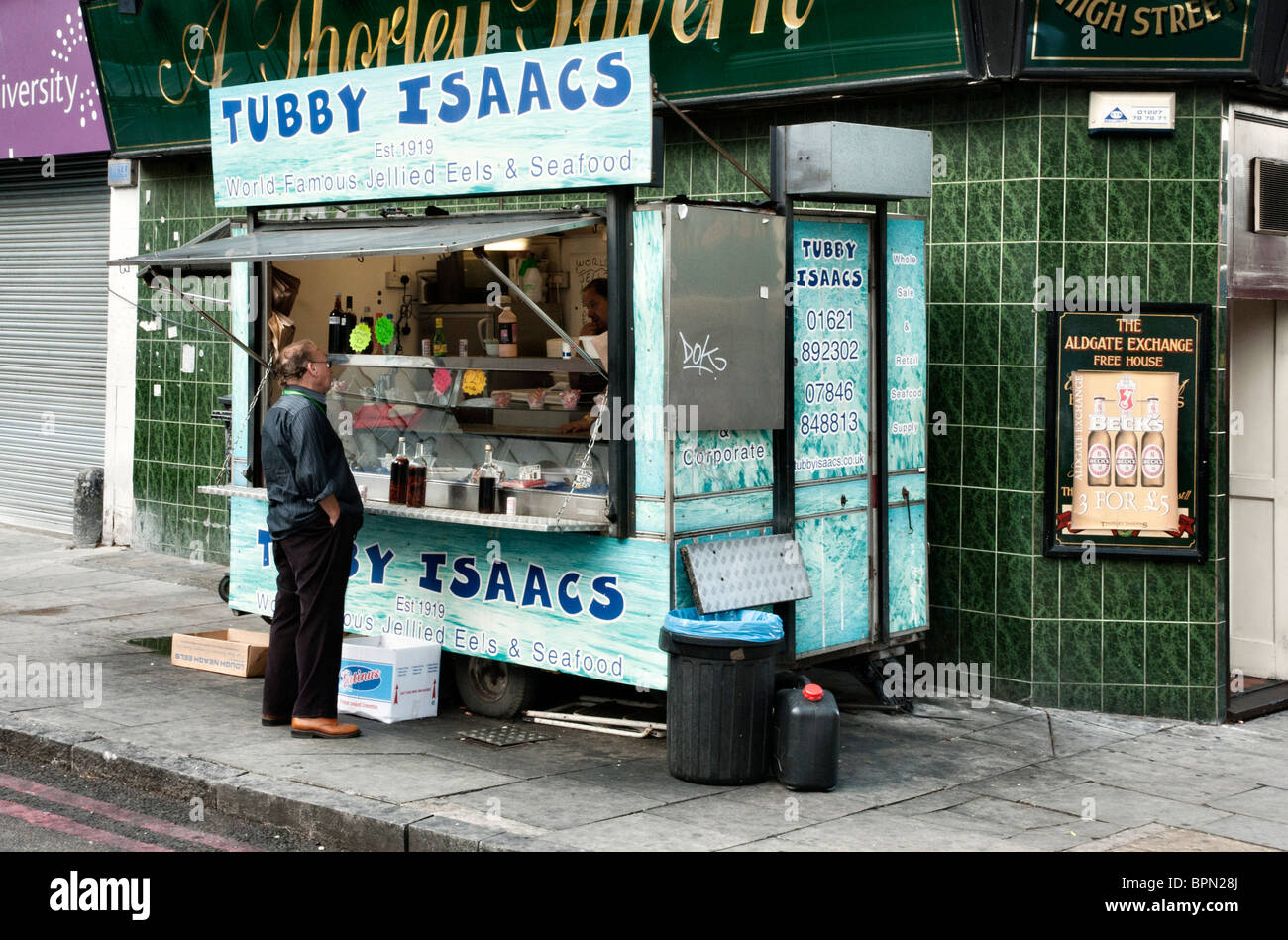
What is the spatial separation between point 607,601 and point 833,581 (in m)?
1.26

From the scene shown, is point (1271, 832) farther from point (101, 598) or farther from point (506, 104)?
point (101, 598)

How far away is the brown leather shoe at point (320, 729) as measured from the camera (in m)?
7.38

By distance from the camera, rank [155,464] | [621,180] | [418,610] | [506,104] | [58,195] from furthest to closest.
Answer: [58,195], [155,464], [418,610], [506,104], [621,180]

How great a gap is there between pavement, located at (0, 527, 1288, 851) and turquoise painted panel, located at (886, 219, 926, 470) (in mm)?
1497

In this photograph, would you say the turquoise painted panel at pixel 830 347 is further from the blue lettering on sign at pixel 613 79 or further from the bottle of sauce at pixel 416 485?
the bottle of sauce at pixel 416 485

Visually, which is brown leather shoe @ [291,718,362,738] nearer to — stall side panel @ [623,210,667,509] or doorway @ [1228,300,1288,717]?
stall side panel @ [623,210,667,509]

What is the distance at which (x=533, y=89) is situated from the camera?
7.22 meters

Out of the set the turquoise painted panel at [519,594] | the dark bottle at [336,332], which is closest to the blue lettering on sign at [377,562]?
the turquoise painted panel at [519,594]

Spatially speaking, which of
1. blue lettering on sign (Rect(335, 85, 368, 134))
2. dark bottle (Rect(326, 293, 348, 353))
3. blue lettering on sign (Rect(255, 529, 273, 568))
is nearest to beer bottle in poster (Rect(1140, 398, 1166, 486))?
blue lettering on sign (Rect(335, 85, 368, 134))

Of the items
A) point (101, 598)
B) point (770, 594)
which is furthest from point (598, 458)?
point (101, 598)

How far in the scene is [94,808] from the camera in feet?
21.6

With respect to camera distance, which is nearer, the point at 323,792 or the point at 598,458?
the point at 323,792

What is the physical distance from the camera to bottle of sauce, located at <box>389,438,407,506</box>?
26.9 feet
